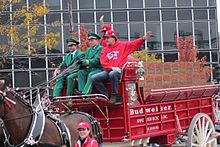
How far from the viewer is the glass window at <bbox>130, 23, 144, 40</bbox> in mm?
30906

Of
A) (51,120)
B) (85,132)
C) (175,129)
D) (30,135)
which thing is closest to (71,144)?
(51,120)

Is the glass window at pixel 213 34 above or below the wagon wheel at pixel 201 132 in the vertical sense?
above

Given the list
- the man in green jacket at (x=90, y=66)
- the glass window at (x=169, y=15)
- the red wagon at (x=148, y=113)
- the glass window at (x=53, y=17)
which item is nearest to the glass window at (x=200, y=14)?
the glass window at (x=169, y=15)

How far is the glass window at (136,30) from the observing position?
1217 inches

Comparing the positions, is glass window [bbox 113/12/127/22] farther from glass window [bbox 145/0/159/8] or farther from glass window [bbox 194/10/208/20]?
glass window [bbox 194/10/208/20]

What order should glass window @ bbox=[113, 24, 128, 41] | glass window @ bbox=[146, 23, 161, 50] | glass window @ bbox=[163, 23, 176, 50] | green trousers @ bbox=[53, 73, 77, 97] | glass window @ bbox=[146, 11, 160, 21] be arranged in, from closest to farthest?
green trousers @ bbox=[53, 73, 77, 97], glass window @ bbox=[113, 24, 128, 41], glass window @ bbox=[146, 23, 161, 50], glass window @ bbox=[146, 11, 160, 21], glass window @ bbox=[163, 23, 176, 50]

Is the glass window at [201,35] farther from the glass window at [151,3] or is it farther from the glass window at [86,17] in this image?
the glass window at [86,17]

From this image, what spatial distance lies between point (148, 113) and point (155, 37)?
2276 cm

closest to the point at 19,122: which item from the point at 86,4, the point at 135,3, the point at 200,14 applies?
the point at 86,4

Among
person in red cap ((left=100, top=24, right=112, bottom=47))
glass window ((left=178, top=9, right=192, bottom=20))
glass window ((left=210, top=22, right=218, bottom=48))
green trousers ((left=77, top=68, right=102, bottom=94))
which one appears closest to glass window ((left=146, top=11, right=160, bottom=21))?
glass window ((left=178, top=9, right=192, bottom=20))

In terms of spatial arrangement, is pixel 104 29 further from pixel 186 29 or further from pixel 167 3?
pixel 186 29

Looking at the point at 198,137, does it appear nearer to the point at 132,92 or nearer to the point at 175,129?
the point at 175,129

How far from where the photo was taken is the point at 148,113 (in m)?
8.95

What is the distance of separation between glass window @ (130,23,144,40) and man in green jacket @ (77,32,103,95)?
880 inches
